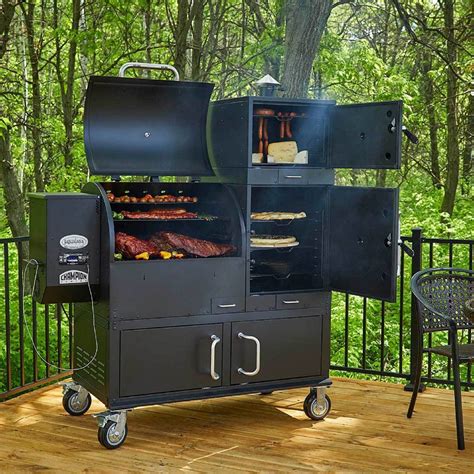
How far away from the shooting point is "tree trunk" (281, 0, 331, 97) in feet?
19.5

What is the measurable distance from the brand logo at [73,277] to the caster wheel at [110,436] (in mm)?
692

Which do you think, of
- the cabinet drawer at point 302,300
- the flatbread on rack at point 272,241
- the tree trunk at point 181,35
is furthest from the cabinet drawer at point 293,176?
the tree trunk at point 181,35

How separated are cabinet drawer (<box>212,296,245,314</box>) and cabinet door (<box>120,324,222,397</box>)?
0.08m

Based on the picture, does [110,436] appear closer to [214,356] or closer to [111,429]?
[111,429]

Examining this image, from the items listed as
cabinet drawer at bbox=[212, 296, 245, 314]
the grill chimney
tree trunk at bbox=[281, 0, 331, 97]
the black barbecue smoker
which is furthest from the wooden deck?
tree trunk at bbox=[281, 0, 331, 97]

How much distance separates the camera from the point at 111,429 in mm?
3910

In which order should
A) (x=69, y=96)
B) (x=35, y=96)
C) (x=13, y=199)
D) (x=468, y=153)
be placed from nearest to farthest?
1. (x=69, y=96)
2. (x=13, y=199)
3. (x=35, y=96)
4. (x=468, y=153)

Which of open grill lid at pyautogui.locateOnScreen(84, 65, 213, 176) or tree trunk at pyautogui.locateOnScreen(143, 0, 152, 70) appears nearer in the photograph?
open grill lid at pyautogui.locateOnScreen(84, 65, 213, 176)

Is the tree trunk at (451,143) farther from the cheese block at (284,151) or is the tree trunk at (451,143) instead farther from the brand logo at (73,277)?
the brand logo at (73,277)

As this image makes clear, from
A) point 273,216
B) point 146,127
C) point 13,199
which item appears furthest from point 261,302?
point 13,199

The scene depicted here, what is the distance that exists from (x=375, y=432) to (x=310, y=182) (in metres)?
1.34

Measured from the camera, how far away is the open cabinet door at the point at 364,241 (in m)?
4.03

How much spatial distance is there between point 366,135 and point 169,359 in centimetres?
150

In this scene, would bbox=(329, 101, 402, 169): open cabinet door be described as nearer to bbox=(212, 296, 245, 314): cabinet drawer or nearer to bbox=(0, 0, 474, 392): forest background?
bbox=(212, 296, 245, 314): cabinet drawer
